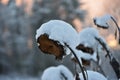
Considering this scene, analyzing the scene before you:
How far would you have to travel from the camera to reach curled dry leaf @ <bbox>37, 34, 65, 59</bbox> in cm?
97

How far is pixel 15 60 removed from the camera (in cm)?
1648

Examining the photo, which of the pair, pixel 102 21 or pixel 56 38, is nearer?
pixel 56 38

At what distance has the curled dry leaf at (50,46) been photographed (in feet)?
3.19

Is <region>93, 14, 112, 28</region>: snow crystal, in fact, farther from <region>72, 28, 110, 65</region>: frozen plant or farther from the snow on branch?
the snow on branch

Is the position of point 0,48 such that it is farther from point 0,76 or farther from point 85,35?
point 85,35

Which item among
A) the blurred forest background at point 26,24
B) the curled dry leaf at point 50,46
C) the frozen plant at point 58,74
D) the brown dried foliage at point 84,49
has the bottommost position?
the curled dry leaf at point 50,46

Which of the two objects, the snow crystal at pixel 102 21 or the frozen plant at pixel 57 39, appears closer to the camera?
the frozen plant at pixel 57 39

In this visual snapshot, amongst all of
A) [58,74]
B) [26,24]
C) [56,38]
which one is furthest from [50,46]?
[26,24]

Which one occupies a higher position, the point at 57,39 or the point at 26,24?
the point at 26,24

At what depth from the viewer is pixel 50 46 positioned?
991 mm

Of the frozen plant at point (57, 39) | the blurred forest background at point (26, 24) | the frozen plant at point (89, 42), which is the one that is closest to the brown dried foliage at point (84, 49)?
the frozen plant at point (89, 42)

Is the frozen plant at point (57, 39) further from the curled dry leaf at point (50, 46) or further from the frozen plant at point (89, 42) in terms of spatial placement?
the frozen plant at point (89, 42)

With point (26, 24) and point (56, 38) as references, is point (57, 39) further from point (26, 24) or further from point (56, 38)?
point (26, 24)

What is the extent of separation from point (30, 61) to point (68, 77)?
15.3m
